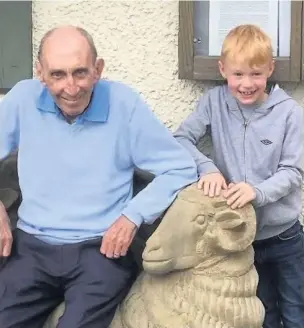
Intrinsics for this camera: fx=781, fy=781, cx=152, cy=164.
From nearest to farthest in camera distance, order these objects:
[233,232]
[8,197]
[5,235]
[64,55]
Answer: [233,232], [64,55], [5,235], [8,197]

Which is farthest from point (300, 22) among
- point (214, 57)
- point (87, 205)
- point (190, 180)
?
point (87, 205)

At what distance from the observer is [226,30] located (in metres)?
2.82

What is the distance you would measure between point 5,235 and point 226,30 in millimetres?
1070

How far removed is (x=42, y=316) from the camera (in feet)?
8.06

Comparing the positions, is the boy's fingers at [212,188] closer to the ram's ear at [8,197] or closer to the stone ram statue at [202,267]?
the stone ram statue at [202,267]

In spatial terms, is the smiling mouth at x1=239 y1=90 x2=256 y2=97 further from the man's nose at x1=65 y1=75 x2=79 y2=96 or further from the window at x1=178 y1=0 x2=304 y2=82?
the man's nose at x1=65 y1=75 x2=79 y2=96

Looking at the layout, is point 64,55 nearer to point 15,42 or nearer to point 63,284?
point 15,42

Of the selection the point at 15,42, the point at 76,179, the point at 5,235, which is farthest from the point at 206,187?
the point at 15,42

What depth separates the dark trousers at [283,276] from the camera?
2.74 m

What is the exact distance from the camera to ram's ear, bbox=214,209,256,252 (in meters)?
2.27

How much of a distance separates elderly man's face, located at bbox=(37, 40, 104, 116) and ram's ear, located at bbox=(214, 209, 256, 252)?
586mm

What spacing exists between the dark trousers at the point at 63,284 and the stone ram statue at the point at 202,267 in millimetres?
121

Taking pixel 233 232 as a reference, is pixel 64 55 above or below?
above

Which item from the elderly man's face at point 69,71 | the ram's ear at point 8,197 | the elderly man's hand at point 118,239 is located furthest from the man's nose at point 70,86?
the ram's ear at point 8,197
